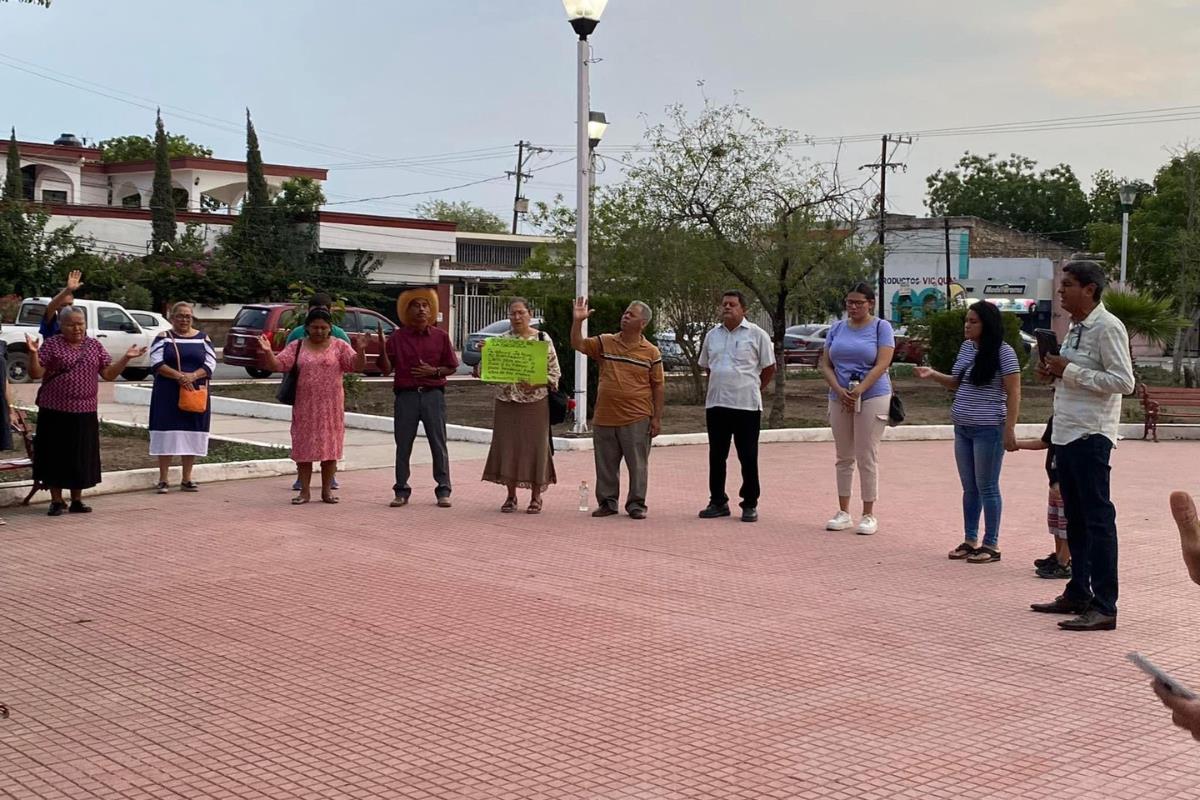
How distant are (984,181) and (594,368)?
275 feet

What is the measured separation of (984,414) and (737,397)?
2.46m

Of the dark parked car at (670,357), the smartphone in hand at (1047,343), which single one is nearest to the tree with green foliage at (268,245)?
the dark parked car at (670,357)

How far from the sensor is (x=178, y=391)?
12.5 metres

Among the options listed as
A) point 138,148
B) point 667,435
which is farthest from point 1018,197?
point 667,435

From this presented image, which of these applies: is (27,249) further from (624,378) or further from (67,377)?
(624,378)

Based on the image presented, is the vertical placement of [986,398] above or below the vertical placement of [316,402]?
above

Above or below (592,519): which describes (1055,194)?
above

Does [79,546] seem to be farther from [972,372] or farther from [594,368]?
[594,368]

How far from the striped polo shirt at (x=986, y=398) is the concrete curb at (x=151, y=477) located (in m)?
Answer: 7.33

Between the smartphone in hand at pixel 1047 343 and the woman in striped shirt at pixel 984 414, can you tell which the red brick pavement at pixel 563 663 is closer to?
the woman in striped shirt at pixel 984 414

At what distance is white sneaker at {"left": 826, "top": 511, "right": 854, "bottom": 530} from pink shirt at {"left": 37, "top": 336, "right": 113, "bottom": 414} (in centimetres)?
606

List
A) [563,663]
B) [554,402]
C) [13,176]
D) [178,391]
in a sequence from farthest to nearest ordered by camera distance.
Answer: [13,176] → [178,391] → [554,402] → [563,663]

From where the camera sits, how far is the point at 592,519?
37.8ft

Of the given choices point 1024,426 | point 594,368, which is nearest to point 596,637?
point 594,368
